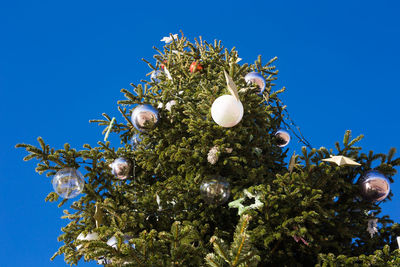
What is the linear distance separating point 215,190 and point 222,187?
0.11m

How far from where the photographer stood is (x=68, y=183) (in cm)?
462

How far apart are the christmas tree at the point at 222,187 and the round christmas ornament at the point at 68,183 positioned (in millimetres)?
13

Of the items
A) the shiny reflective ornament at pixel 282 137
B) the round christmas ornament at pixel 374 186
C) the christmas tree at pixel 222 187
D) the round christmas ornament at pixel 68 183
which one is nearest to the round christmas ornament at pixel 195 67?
the christmas tree at pixel 222 187

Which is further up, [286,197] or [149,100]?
[149,100]

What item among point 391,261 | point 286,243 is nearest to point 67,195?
point 286,243

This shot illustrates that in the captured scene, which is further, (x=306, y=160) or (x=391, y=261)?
(x=306, y=160)

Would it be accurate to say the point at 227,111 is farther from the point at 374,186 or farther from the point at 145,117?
the point at 374,186

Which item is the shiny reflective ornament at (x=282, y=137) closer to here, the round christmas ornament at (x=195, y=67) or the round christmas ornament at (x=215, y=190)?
the round christmas ornament at (x=195, y=67)

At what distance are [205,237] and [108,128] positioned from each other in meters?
2.24

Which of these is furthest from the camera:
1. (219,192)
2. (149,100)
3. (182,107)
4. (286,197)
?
(149,100)

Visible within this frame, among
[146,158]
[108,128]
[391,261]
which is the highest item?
[108,128]

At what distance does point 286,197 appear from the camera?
446 cm

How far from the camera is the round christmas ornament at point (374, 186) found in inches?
186

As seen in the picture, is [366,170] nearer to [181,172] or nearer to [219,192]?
[219,192]
